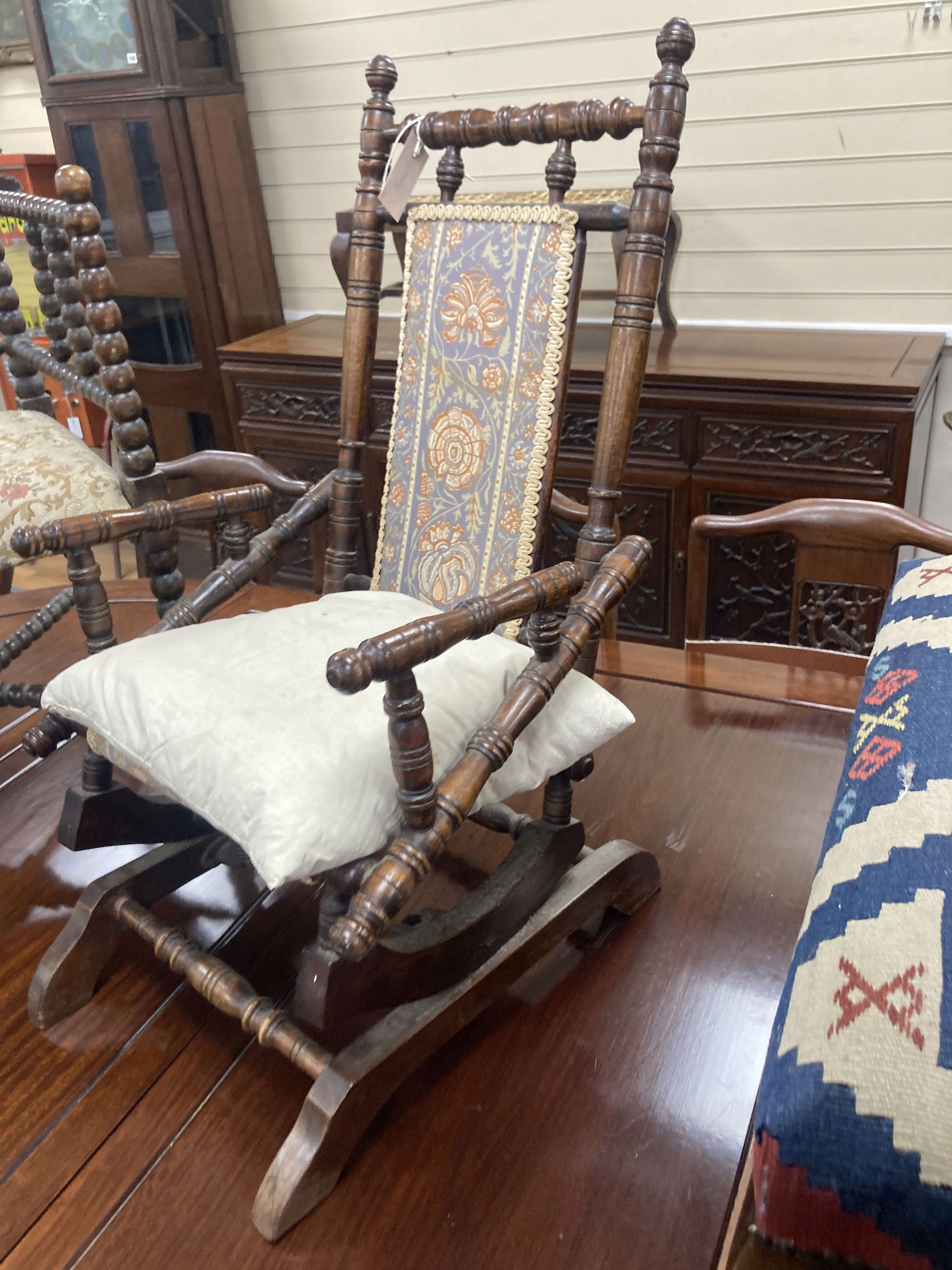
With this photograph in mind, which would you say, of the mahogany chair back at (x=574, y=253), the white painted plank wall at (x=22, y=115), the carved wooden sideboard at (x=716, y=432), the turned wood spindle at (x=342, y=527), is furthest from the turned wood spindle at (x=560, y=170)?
the white painted plank wall at (x=22, y=115)

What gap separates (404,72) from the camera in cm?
274

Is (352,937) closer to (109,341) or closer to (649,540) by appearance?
(109,341)

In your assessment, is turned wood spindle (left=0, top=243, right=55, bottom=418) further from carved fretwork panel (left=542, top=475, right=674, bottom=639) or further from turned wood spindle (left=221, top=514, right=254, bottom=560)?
carved fretwork panel (left=542, top=475, right=674, bottom=639)

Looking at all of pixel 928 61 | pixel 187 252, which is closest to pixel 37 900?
pixel 187 252

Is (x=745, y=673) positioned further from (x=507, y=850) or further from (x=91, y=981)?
(x=91, y=981)

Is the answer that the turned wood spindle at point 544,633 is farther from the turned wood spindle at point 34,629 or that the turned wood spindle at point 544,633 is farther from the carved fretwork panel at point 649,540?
the carved fretwork panel at point 649,540

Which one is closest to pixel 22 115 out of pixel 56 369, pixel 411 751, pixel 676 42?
pixel 56 369

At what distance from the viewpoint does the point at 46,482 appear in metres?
1.58

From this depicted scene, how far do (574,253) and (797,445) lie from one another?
40.5 inches

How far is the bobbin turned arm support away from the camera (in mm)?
830

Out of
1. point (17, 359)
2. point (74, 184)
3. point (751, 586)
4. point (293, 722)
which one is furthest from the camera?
point (751, 586)

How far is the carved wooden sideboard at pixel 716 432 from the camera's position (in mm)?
2047

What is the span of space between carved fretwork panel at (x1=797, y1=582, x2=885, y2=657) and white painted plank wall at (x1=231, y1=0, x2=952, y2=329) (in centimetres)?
80

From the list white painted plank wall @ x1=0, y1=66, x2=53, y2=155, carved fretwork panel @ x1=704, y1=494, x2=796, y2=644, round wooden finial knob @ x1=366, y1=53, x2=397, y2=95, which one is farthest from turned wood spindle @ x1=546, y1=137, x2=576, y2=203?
white painted plank wall @ x1=0, y1=66, x2=53, y2=155
